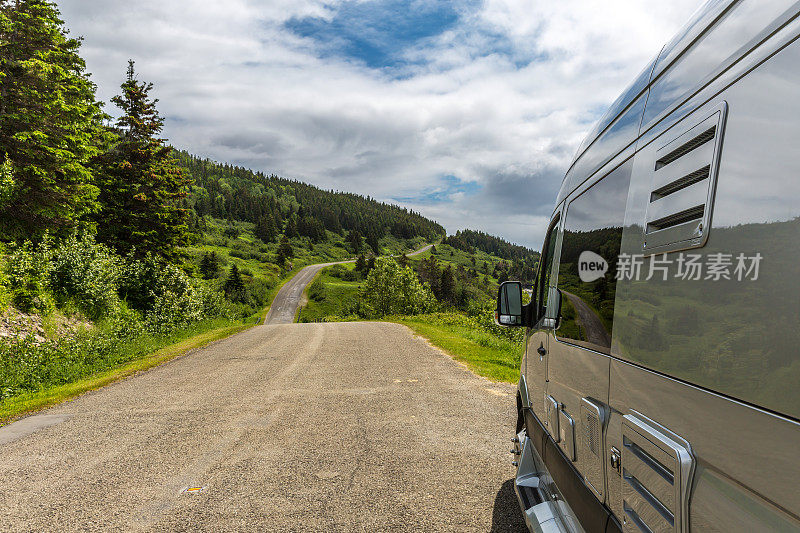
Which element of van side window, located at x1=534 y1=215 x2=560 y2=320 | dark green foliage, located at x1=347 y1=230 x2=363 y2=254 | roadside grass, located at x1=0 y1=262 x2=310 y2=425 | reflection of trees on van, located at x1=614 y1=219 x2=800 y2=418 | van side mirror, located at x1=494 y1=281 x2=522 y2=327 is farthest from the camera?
dark green foliage, located at x1=347 y1=230 x2=363 y2=254

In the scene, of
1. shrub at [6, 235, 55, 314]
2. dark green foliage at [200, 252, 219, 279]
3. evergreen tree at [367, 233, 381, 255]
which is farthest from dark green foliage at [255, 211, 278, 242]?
shrub at [6, 235, 55, 314]

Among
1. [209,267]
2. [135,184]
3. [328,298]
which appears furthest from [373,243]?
[135,184]

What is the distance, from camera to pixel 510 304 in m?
3.71

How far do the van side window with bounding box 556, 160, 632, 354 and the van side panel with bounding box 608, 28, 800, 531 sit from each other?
0.47 metres

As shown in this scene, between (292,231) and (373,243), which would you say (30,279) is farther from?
(373,243)

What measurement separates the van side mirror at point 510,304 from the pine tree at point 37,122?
18.0 meters

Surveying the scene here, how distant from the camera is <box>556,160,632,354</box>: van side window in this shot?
1973mm

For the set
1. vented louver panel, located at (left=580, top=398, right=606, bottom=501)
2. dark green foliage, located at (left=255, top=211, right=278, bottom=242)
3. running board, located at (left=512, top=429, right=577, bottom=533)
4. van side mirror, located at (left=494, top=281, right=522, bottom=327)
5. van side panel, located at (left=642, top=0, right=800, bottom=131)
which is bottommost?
running board, located at (left=512, top=429, right=577, bottom=533)

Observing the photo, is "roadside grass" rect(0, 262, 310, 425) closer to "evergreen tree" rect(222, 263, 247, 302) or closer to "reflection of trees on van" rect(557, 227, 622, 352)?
"reflection of trees on van" rect(557, 227, 622, 352)

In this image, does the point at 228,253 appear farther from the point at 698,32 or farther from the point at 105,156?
the point at 698,32

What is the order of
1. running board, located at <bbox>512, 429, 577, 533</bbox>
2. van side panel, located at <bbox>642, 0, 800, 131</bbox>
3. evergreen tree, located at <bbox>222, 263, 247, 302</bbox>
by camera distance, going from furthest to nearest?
evergreen tree, located at <bbox>222, 263, 247, 302</bbox>
running board, located at <bbox>512, 429, 577, 533</bbox>
van side panel, located at <bbox>642, 0, 800, 131</bbox>

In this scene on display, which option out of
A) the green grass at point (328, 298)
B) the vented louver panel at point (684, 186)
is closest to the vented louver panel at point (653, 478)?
the vented louver panel at point (684, 186)

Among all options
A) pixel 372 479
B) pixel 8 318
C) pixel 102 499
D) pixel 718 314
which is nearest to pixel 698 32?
pixel 718 314

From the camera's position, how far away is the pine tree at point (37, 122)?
54.6ft
